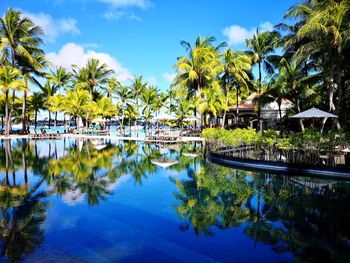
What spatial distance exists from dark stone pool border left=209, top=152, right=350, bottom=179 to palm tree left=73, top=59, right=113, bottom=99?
1294 inches

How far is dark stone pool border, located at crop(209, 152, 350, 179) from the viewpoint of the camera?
434 inches

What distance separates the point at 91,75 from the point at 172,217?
130ft

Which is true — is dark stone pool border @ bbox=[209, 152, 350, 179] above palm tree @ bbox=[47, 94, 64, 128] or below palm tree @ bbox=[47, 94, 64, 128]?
below

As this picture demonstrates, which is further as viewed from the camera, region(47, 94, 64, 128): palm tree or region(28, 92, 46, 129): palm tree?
region(28, 92, 46, 129): palm tree

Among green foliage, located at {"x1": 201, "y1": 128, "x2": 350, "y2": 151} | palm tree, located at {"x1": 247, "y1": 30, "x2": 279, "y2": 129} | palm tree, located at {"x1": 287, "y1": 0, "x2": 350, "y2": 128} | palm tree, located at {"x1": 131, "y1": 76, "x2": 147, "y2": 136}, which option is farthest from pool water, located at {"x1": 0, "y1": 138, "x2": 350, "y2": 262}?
palm tree, located at {"x1": 131, "y1": 76, "x2": 147, "y2": 136}

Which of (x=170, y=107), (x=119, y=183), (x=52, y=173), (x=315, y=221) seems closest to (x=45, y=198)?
(x=119, y=183)

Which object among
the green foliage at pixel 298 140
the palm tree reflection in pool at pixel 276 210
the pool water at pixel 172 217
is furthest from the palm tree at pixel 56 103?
the palm tree reflection in pool at pixel 276 210

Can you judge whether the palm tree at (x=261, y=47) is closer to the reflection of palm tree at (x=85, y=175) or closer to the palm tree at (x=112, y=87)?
the reflection of palm tree at (x=85, y=175)

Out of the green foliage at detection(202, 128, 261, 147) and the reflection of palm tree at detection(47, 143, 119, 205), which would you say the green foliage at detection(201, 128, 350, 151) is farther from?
the reflection of palm tree at detection(47, 143, 119, 205)

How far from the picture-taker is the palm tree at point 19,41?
97.5ft

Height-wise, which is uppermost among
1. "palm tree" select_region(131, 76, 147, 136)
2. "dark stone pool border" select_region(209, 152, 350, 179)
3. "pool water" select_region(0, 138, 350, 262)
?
"palm tree" select_region(131, 76, 147, 136)

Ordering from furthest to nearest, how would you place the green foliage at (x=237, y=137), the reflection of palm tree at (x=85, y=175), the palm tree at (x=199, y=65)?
1. the palm tree at (x=199, y=65)
2. the green foliage at (x=237, y=137)
3. the reflection of palm tree at (x=85, y=175)

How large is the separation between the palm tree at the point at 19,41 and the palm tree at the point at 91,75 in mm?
8944

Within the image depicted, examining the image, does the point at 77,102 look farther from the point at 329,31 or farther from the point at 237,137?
the point at 329,31
